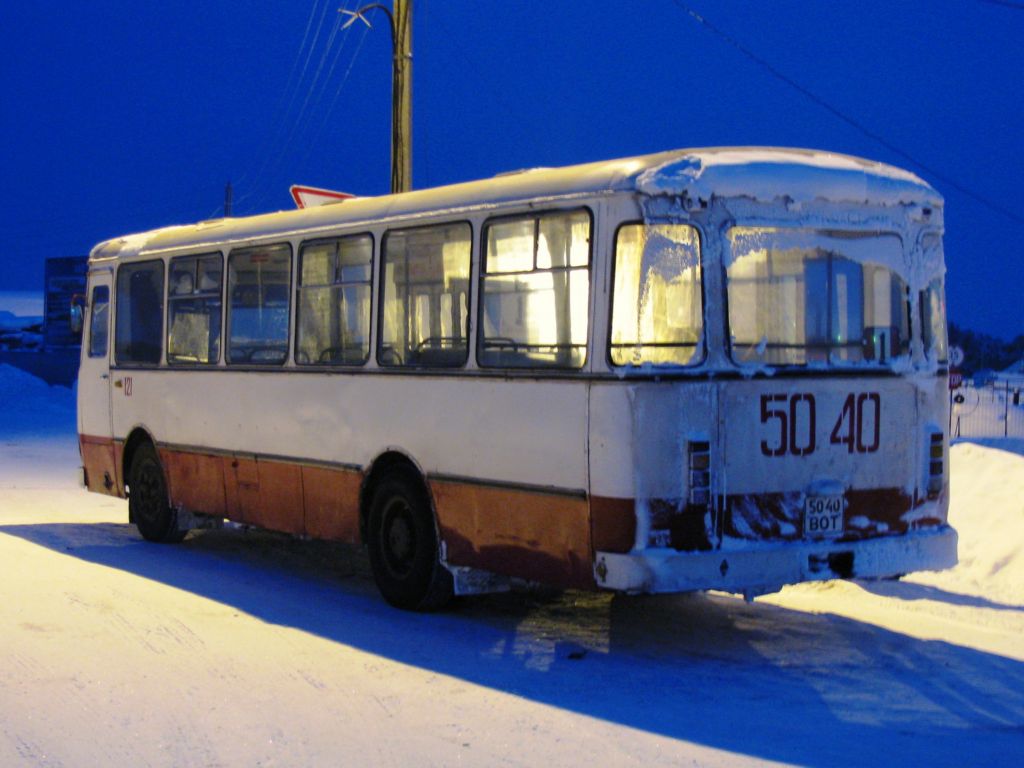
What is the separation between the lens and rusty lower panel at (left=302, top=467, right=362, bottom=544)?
35.5 ft

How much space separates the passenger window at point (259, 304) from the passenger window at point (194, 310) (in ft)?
1.00

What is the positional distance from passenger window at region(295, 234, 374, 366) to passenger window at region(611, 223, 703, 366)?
288cm

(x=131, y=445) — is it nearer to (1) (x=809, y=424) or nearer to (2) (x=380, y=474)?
(2) (x=380, y=474)

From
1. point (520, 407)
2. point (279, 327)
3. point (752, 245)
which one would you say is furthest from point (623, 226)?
point (279, 327)

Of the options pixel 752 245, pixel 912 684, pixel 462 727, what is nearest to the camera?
pixel 462 727

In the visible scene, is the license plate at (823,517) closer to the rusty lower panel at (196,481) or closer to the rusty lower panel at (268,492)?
the rusty lower panel at (268,492)

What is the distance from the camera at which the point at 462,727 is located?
7.03 metres

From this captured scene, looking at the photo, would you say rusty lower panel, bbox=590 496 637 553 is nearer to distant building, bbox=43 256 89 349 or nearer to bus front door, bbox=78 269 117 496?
bus front door, bbox=78 269 117 496

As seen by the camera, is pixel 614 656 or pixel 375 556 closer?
pixel 614 656

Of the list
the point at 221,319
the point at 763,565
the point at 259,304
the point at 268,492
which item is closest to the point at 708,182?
the point at 763,565

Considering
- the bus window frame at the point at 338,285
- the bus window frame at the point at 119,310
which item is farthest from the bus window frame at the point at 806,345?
the bus window frame at the point at 119,310

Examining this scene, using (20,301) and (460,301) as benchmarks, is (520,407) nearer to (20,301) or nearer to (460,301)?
(460,301)

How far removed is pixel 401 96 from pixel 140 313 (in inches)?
234

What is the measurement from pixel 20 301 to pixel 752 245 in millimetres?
102560
